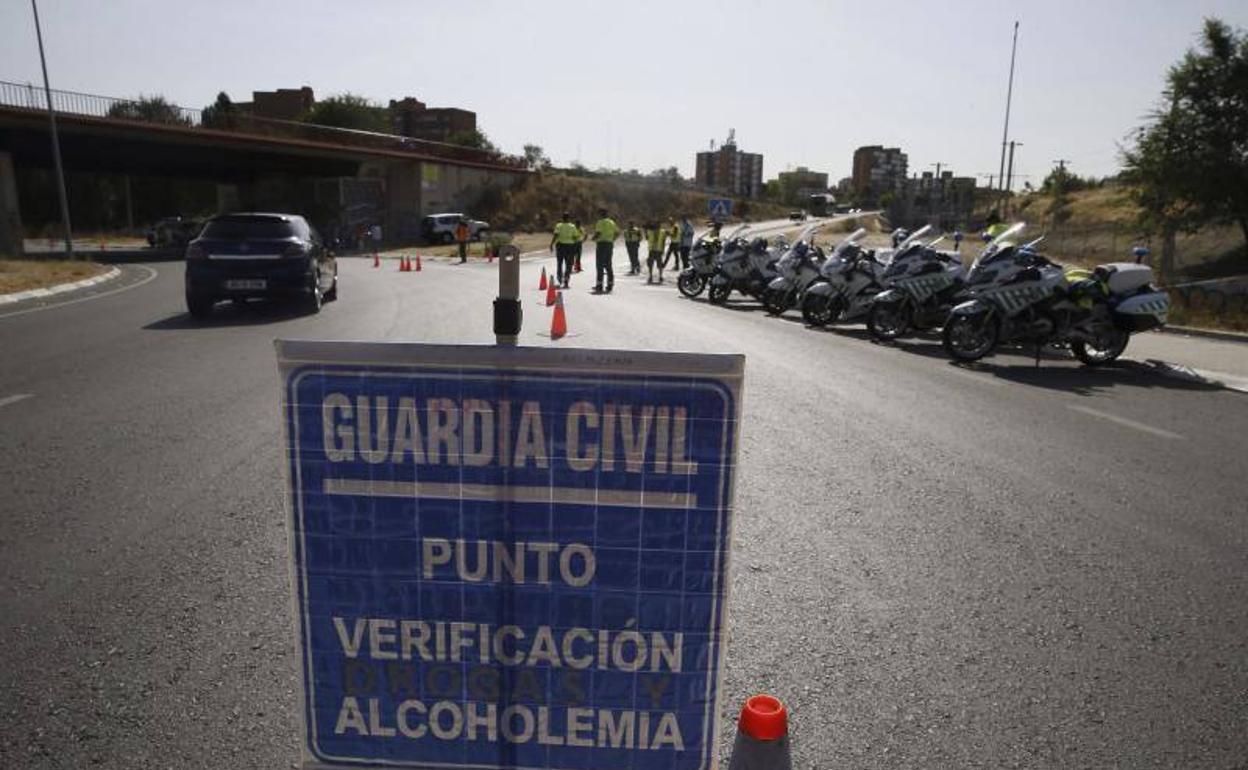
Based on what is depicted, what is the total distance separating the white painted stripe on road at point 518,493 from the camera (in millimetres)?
1962

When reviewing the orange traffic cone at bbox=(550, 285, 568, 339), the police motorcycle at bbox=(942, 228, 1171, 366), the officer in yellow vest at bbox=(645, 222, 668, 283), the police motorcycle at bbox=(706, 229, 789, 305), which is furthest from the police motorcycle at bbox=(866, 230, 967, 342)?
the officer in yellow vest at bbox=(645, 222, 668, 283)

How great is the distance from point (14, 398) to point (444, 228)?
4563cm

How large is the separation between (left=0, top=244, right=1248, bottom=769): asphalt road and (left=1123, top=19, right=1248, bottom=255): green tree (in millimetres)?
23995

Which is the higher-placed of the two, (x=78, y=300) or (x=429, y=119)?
(x=429, y=119)

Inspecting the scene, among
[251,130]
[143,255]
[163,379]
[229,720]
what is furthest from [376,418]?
[251,130]

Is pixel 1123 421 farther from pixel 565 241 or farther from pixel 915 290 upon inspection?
pixel 565 241

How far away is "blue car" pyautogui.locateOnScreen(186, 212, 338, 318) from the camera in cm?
1398

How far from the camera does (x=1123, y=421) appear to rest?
809 cm

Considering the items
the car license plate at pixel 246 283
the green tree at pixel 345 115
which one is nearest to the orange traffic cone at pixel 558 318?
the car license plate at pixel 246 283

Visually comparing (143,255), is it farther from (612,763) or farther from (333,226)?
(612,763)

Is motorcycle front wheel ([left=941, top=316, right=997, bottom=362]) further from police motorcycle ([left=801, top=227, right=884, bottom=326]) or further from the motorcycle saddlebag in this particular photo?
police motorcycle ([left=801, top=227, right=884, bottom=326])

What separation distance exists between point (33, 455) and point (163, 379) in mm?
3026

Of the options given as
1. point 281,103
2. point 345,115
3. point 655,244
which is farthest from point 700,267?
point 281,103

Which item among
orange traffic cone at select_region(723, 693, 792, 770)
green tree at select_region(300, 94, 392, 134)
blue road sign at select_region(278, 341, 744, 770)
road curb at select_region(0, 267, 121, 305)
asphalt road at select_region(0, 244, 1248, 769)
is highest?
green tree at select_region(300, 94, 392, 134)
